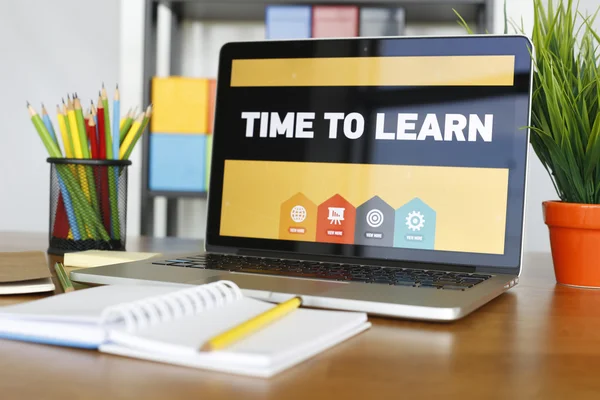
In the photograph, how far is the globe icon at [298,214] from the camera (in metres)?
0.96

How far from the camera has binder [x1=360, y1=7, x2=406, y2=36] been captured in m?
2.12

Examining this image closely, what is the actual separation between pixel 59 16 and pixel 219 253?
1902 millimetres

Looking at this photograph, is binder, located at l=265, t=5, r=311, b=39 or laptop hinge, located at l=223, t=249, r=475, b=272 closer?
laptop hinge, located at l=223, t=249, r=475, b=272

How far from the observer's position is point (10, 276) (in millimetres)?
726

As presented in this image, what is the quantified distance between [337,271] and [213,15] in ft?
5.90

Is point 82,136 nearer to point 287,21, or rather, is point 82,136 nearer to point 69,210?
point 69,210

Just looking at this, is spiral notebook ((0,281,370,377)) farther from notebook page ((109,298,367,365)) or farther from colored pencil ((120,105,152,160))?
colored pencil ((120,105,152,160))

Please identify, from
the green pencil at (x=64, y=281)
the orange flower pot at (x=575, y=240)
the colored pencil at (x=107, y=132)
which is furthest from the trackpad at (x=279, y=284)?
the colored pencil at (x=107, y=132)

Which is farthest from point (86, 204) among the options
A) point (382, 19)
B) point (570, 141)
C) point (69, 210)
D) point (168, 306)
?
point (382, 19)

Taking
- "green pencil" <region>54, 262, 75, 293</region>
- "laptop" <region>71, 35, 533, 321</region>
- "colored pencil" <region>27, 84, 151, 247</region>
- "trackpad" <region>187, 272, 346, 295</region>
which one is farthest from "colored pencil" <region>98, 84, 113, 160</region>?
"trackpad" <region>187, 272, 346, 295</region>

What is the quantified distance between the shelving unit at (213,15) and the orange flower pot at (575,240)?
53.9 inches

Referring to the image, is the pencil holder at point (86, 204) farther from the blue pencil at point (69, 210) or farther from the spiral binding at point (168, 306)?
the spiral binding at point (168, 306)

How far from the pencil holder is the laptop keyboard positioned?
21 centimetres

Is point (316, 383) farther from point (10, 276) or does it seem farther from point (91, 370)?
point (10, 276)
